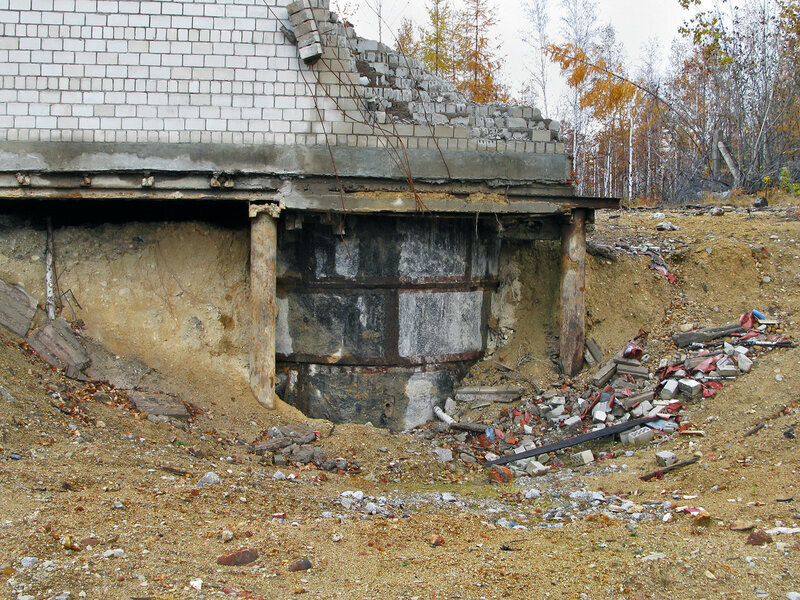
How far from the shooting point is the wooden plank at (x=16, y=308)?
988 cm

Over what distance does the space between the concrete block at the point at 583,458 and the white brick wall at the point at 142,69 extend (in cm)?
559

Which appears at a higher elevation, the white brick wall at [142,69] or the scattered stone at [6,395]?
the white brick wall at [142,69]

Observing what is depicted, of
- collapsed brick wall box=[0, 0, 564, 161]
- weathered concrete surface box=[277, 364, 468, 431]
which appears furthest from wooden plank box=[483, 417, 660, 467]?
collapsed brick wall box=[0, 0, 564, 161]

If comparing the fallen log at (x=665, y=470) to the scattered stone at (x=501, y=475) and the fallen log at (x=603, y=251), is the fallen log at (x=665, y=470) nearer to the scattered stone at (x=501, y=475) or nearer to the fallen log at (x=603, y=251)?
the scattered stone at (x=501, y=475)

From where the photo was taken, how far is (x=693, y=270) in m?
12.1

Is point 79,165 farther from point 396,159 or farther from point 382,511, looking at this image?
point 382,511

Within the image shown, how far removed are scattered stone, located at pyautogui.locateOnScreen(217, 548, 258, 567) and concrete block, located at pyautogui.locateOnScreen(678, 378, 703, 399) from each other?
6.00 metres

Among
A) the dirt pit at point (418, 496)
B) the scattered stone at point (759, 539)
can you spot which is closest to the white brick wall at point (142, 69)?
the dirt pit at point (418, 496)

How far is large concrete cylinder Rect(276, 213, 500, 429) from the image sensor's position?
10.7 m

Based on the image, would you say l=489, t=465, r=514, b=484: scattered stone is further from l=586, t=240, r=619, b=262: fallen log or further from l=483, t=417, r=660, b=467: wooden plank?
l=586, t=240, r=619, b=262: fallen log

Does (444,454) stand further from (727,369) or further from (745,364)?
(745,364)

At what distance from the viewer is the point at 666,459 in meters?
8.04

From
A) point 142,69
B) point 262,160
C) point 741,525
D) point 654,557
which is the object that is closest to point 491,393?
point 262,160

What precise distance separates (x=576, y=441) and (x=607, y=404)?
79 centimetres
